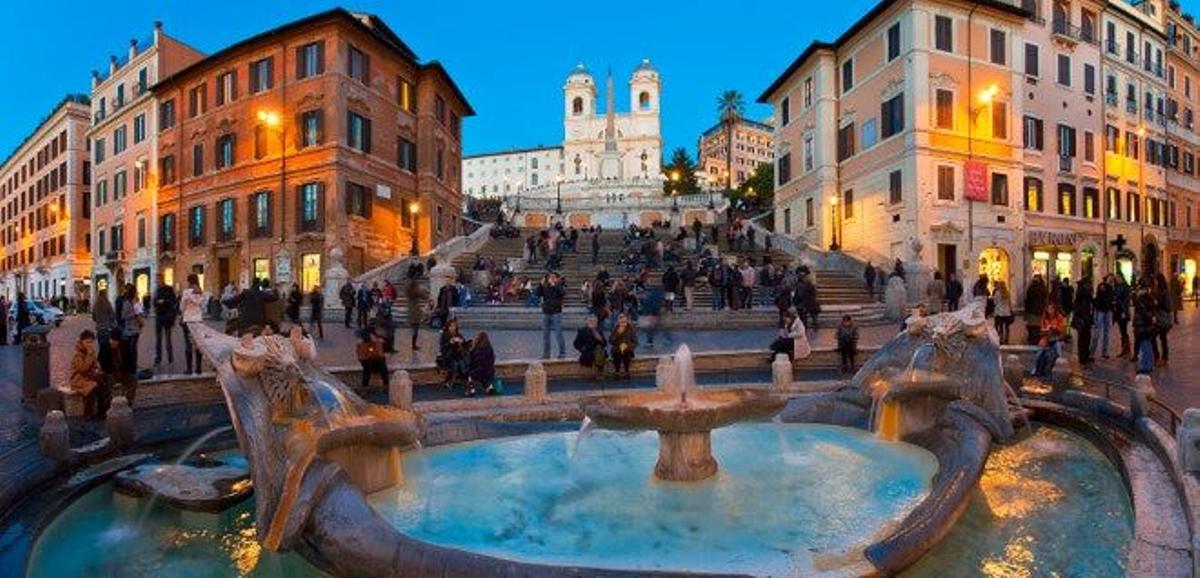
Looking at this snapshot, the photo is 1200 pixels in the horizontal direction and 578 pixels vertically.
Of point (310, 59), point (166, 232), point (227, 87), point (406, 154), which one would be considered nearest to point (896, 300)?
point (406, 154)

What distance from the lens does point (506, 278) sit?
1078 inches

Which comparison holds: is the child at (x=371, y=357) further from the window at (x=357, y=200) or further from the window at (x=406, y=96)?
the window at (x=406, y=96)

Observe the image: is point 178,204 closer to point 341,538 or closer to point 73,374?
point 73,374

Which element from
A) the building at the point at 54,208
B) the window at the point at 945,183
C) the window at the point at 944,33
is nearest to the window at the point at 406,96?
the window at the point at 944,33

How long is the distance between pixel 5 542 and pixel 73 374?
5.14 m

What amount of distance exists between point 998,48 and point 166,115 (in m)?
42.1

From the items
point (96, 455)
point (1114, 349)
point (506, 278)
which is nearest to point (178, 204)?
point (506, 278)

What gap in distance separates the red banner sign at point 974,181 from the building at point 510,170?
99650 millimetres

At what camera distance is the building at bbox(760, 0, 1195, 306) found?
30.6m

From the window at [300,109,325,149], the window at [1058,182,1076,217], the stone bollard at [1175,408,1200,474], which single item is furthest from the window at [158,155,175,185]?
the window at [1058,182,1076,217]

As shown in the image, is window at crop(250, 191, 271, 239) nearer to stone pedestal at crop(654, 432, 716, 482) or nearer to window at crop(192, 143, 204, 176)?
window at crop(192, 143, 204, 176)

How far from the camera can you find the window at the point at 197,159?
37.8m

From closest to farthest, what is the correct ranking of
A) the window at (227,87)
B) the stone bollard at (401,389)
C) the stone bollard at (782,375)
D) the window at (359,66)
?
the stone bollard at (401,389), the stone bollard at (782,375), the window at (359,66), the window at (227,87)

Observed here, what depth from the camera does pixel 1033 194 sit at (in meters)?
33.0
